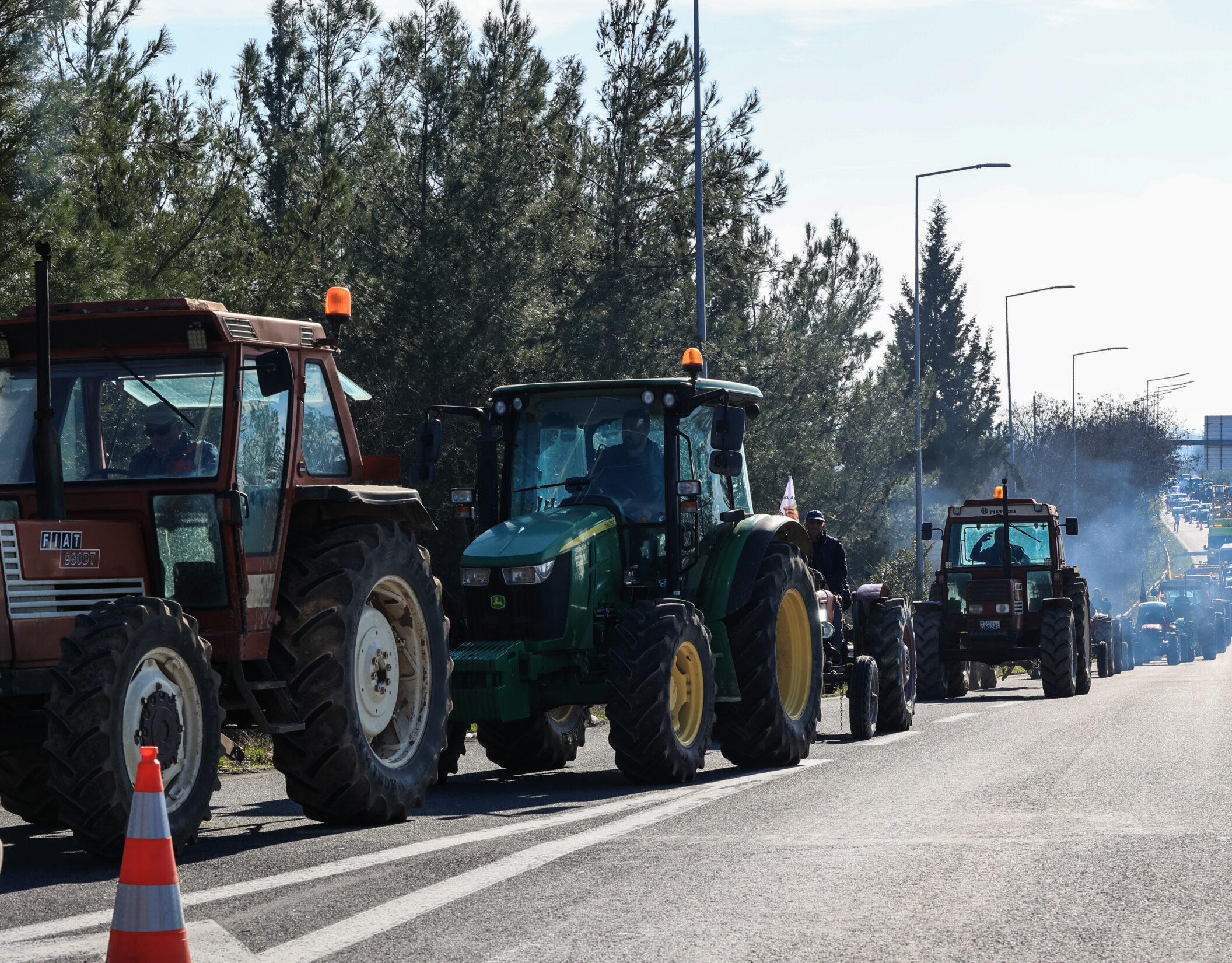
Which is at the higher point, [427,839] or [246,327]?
[246,327]

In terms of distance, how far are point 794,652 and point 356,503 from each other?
5.11 metres

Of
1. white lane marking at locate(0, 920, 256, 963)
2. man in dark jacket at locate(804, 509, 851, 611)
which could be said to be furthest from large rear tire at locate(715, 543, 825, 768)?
white lane marking at locate(0, 920, 256, 963)

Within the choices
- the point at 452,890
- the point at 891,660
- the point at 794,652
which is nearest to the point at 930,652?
the point at 891,660

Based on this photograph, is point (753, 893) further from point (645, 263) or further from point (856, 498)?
point (856, 498)

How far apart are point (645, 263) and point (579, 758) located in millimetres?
15291

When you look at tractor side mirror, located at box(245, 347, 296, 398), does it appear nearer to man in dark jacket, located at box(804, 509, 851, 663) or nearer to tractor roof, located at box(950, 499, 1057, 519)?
man in dark jacket, located at box(804, 509, 851, 663)

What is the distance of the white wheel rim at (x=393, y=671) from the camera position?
9133 millimetres

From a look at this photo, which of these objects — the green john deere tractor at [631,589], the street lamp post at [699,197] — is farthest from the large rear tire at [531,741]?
the street lamp post at [699,197]

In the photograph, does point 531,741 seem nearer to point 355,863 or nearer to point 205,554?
point 205,554

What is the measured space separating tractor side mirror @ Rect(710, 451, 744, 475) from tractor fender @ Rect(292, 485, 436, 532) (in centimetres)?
254

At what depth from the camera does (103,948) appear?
228 inches

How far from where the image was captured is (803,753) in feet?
42.0

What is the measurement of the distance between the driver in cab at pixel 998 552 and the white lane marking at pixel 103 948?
857 inches

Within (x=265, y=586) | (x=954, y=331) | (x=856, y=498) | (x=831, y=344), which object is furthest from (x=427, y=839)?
(x=954, y=331)
